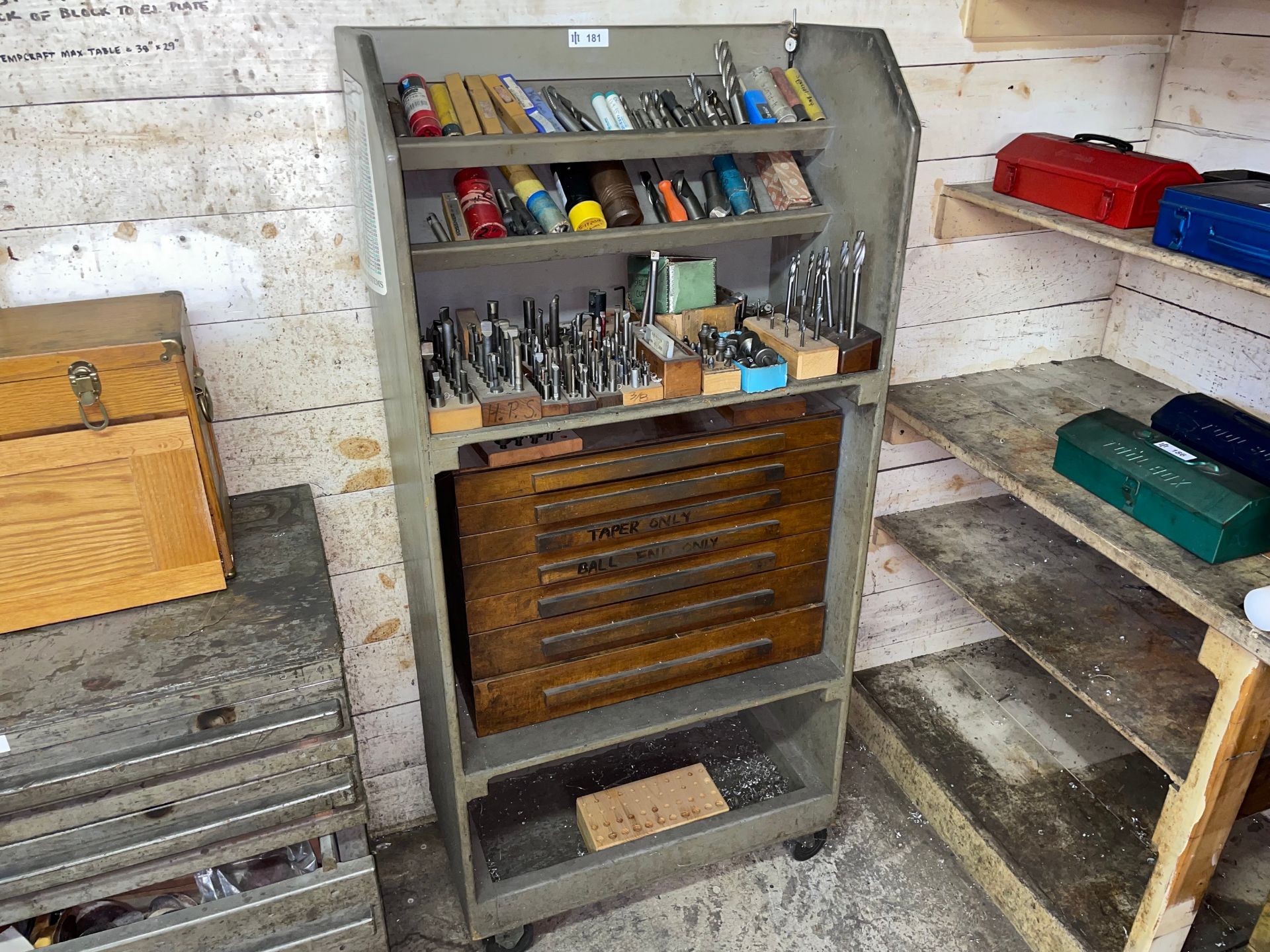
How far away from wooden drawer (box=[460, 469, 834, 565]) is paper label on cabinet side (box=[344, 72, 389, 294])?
0.46 meters

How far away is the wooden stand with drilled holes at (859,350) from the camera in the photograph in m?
1.72

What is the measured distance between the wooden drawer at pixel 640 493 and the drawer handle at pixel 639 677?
0.35 metres

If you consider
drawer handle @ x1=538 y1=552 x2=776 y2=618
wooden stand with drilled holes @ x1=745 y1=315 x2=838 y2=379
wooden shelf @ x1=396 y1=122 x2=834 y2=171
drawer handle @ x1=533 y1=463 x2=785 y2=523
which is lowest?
drawer handle @ x1=538 y1=552 x2=776 y2=618

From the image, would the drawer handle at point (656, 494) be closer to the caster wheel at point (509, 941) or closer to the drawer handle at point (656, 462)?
the drawer handle at point (656, 462)

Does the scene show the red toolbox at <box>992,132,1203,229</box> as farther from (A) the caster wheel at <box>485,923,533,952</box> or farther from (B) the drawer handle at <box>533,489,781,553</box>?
(A) the caster wheel at <box>485,923,533,952</box>

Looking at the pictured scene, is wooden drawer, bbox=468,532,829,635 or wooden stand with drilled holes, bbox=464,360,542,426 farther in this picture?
wooden drawer, bbox=468,532,829,635

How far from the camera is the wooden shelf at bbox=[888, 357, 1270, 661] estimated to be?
1.53m

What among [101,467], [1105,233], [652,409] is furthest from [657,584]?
[1105,233]

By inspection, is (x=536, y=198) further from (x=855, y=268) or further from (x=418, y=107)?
(x=855, y=268)

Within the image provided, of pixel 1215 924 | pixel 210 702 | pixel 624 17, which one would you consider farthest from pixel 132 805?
pixel 1215 924

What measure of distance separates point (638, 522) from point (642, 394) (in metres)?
0.27

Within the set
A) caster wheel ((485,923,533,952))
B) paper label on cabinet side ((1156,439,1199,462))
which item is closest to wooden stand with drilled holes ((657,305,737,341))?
paper label on cabinet side ((1156,439,1199,462))

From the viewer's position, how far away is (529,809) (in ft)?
7.39

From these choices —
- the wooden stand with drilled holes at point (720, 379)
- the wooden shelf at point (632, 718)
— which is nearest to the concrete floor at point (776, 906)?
the wooden shelf at point (632, 718)
